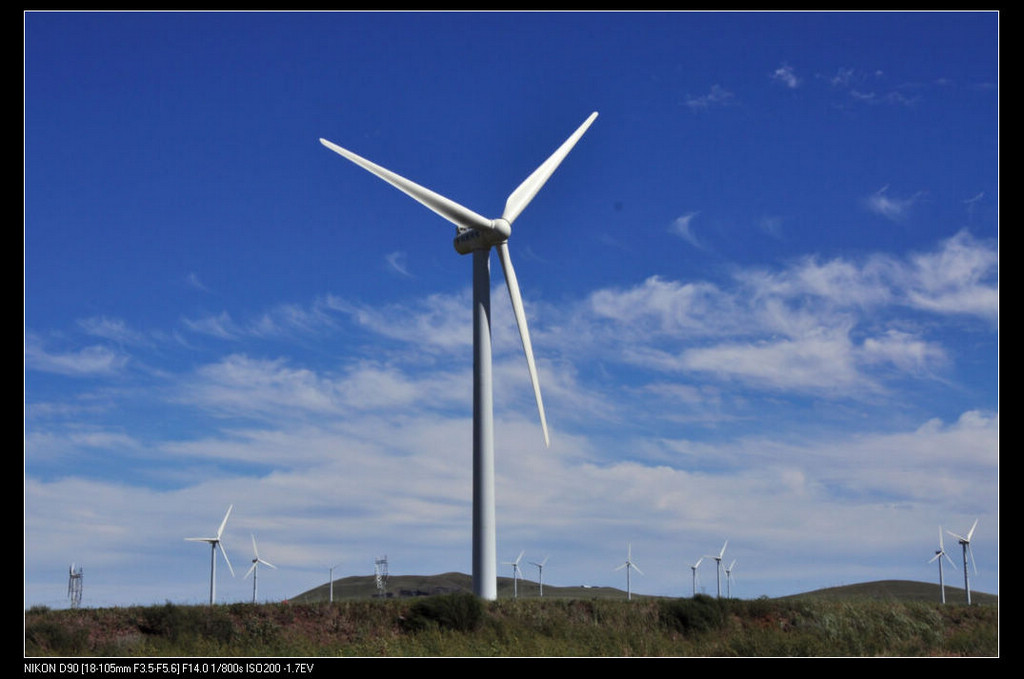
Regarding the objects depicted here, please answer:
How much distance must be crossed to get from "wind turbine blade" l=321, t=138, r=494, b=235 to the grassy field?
1855 cm

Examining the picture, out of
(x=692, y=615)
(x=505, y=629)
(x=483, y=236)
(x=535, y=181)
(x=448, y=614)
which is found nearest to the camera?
(x=448, y=614)

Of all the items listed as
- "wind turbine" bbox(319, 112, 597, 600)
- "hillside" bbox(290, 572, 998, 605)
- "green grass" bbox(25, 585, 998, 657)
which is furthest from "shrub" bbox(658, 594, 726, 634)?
"hillside" bbox(290, 572, 998, 605)

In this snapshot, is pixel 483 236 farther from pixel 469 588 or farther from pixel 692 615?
pixel 469 588

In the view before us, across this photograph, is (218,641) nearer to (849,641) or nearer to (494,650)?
(494,650)

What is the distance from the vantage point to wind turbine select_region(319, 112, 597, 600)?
47000 millimetres

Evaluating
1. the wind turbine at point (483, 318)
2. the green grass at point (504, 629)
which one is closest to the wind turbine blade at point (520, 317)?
the wind turbine at point (483, 318)

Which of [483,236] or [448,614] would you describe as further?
[483,236]

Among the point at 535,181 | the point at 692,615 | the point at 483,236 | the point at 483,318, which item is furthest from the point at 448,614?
the point at 535,181

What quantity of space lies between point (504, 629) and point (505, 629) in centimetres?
4

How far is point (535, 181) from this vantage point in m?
55.9

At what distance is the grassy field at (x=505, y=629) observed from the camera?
1526 inches

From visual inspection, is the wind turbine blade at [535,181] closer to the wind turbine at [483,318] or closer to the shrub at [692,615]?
the wind turbine at [483,318]

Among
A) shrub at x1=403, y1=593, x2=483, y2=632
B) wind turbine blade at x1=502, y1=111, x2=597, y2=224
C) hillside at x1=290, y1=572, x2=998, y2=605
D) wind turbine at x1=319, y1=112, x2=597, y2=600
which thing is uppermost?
wind turbine blade at x1=502, y1=111, x2=597, y2=224

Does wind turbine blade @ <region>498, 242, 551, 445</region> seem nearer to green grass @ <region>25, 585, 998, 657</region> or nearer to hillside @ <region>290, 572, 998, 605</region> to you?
green grass @ <region>25, 585, 998, 657</region>
